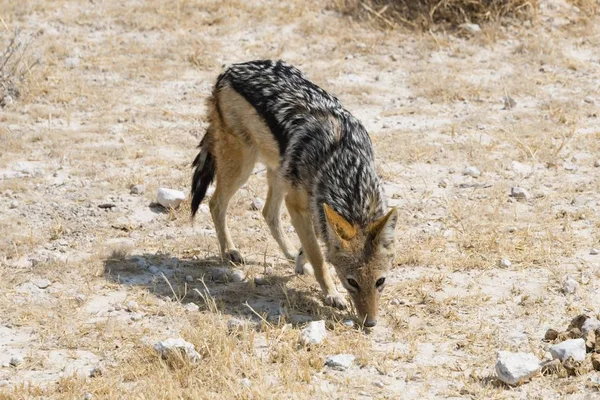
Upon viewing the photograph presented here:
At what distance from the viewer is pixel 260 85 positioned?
24.0 feet

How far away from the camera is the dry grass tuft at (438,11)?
11.9 meters

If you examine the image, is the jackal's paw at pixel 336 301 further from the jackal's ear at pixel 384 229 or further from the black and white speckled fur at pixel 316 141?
the jackal's ear at pixel 384 229

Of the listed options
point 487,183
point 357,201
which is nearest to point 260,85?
point 357,201

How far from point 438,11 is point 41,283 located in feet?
22.4

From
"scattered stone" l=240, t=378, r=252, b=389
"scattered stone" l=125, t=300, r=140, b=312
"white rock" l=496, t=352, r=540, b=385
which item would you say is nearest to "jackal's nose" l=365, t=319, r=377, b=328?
"white rock" l=496, t=352, r=540, b=385

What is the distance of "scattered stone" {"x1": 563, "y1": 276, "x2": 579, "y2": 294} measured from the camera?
6766 millimetres

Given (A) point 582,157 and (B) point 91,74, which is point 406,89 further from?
(B) point 91,74

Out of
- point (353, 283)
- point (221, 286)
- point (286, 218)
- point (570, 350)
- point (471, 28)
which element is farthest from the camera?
point (471, 28)

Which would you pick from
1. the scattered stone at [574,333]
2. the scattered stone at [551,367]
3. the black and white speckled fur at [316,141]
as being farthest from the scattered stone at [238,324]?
the scattered stone at [574,333]

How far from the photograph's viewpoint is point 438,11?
39.3 ft

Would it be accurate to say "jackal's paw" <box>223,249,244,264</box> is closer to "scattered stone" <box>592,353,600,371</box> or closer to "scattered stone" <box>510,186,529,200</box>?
"scattered stone" <box>510,186,529,200</box>

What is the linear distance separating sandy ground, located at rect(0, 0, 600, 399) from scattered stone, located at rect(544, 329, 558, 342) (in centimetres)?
5

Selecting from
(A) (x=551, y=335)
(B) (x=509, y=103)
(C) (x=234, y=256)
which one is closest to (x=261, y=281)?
(C) (x=234, y=256)

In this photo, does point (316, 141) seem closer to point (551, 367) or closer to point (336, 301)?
point (336, 301)
